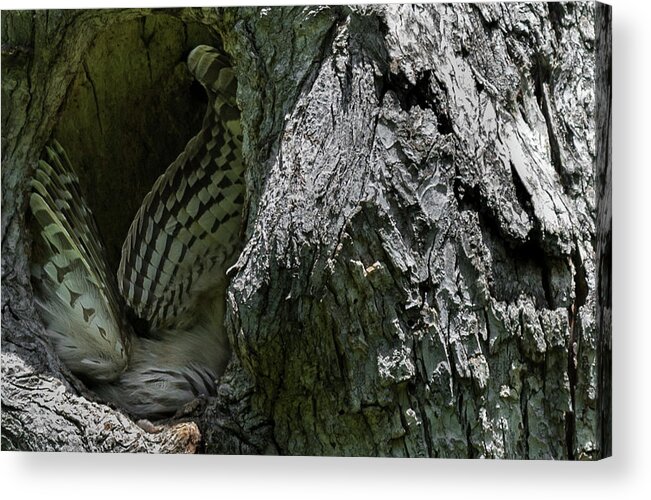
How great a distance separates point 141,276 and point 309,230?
1.29ft

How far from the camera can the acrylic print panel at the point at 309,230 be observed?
221 cm

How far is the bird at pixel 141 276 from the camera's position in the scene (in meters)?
2.40

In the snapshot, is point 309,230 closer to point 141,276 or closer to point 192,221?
point 192,221

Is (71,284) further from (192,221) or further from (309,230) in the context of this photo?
(309,230)

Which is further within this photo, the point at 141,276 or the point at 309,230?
the point at 141,276

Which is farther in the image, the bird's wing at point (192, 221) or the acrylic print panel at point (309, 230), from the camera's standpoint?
the bird's wing at point (192, 221)

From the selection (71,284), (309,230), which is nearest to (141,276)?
(71,284)

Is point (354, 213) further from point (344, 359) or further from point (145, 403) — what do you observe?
point (145, 403)

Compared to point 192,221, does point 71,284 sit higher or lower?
lower

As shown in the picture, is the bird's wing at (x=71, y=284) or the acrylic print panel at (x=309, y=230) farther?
the bird's wing at (x=71, y=284)

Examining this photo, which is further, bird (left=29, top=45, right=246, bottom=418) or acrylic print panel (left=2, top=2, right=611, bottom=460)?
bird (left=29, top=45, right=246, bottom=418)

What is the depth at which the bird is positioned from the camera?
2400 mm

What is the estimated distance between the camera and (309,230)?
7.46 feet

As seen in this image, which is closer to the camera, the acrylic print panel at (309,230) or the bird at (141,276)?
the acrylic print panel at (309,230)
